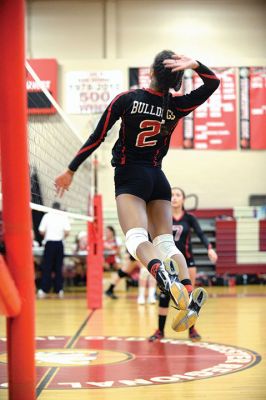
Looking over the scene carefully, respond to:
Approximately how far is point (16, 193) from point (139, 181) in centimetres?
143

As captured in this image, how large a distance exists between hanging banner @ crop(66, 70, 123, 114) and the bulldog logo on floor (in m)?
10.6

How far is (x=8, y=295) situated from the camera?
125 inches

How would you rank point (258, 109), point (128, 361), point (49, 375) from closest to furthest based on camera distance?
point (49, 375) → point (128, 361) → point (258, 109)

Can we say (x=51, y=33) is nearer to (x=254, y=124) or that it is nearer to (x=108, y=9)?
(x=108, y=9)

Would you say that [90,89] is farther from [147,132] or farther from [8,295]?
[8,295]

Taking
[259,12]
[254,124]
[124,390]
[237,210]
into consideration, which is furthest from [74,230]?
[124,390]

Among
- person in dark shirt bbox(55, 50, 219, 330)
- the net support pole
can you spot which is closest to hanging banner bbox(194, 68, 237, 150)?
person in dark shirt bbox(55, 50, 219, 330)

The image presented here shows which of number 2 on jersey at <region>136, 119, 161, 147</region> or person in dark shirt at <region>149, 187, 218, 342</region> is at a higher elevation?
number 2 on jersey at <region>136, 119, 161, 147</region>

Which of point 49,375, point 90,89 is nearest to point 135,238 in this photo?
point 49,375

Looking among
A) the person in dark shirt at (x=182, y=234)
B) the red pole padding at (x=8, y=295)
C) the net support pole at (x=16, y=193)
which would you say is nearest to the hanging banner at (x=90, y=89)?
the person in dark shirt at (x=182, y=234)

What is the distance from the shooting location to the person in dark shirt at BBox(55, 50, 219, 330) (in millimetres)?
4570

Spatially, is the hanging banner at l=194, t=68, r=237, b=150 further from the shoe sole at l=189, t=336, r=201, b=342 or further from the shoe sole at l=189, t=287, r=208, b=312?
the shoe sole at l=189, t=287, r=208, b=312

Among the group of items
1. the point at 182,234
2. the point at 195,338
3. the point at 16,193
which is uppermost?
the point at 16,193

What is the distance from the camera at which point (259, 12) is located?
17906 mm
